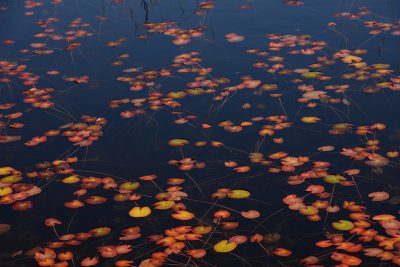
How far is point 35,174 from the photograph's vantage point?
15.7 ft

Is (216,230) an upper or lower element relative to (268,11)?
lower

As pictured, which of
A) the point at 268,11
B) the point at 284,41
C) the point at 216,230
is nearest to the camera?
the point at 216,230

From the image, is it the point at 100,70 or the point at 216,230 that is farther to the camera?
the point at 100,70

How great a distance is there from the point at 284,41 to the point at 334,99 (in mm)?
1813

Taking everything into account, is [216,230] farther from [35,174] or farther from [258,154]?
[35,174]

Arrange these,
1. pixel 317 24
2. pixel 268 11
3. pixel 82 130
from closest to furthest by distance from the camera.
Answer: pixel 82 130 < pixel 317 24 < pixel 268 11

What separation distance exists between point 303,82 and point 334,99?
54 cm

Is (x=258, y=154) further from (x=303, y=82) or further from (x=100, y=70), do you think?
(x=100, y=70)

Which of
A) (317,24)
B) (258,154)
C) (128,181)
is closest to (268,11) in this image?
(317,24)

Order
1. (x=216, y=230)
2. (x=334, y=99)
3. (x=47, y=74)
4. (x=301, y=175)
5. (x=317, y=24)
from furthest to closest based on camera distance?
1. (x=317, y=24)
2. (x=47, y=74)
3. (x=334, y=99)
4. (x=301, y=175)
5. (x=216, y=230)

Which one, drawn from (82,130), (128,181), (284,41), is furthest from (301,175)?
(284,41)

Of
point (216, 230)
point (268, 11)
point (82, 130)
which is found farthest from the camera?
point (268, 11)

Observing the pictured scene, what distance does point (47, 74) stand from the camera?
22.5 ft

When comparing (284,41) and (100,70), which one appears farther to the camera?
(284,41)
